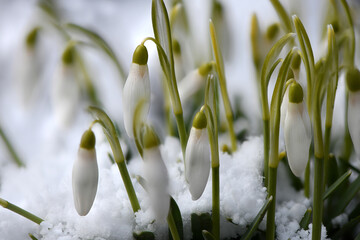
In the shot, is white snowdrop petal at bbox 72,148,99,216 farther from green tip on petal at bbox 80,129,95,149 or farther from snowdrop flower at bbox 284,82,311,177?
snowdrop flower at bbox 284,82,311,177

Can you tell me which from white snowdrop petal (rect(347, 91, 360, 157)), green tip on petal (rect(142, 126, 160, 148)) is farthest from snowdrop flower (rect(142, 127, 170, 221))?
white snowdrop petal (rect(347, 91, 360, 157))

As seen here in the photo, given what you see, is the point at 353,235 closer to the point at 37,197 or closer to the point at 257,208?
the point at 257,208

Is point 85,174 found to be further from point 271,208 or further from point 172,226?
point 271,208

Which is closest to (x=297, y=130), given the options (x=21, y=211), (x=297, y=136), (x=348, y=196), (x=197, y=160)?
(x=297, y=136)

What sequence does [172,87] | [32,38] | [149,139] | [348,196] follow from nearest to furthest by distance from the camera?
[149,139], [172,87], [348,196], [32,38]

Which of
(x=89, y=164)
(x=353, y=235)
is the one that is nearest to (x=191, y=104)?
(x=353, y=235)

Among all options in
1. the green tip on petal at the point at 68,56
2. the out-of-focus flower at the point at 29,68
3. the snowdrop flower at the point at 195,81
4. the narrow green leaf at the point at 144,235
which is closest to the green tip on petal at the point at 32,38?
the out-of-focus flower at the point at 29,68
